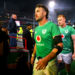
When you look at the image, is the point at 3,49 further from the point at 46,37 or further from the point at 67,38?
the point at 67,38

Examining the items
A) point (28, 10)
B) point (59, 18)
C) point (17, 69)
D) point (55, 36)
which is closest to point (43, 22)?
point (55, 36)

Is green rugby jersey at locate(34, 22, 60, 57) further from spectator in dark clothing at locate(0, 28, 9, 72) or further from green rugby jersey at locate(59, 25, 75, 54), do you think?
green rugby jersey at locate(59, 25, 75, 54)

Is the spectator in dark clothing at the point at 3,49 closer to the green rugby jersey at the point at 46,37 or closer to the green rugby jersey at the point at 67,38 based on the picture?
the green rugby jersey at the point at 46,37

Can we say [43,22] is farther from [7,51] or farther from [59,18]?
[59,18]

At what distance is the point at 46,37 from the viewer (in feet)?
7.21

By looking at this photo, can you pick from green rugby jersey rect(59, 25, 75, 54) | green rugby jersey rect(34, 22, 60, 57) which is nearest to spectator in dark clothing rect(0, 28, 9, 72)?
green rugby jersey rect(34, 22, 60, 57)

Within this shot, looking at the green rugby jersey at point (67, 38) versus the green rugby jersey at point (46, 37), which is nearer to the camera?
the green rugby jersey at point (46, 37)

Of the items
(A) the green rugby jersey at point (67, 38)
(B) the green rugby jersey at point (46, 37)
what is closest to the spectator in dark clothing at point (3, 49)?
(B) the green rugby jersey at point (46, 37)

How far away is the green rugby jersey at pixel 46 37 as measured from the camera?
2.13 m

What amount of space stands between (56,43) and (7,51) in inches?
50.5

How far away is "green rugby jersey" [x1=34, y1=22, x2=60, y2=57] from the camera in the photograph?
2.13 m

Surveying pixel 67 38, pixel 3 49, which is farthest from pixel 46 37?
pixel 67 38

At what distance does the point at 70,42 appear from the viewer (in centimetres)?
411

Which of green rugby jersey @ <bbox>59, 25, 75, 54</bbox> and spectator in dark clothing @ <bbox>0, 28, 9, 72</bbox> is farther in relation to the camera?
green rugby jersey @ <bbox>59, 25, 75, 54</bbox>
